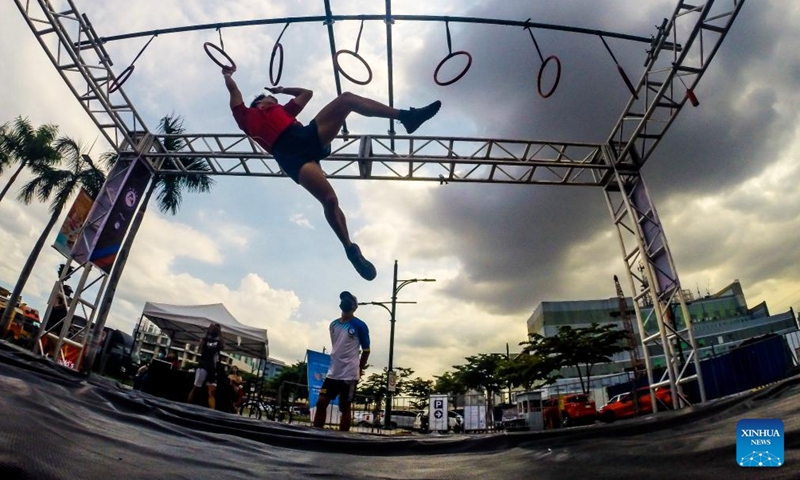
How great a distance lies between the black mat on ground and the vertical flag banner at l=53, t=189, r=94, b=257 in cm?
625

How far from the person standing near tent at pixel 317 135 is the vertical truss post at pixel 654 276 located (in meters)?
5.58

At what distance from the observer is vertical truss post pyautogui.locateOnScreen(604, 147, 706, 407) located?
6835 millimetres

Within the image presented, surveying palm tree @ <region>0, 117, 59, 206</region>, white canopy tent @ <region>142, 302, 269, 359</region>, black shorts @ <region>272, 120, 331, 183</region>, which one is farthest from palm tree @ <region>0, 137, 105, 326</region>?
black shorts @ <region>272, 120, 331, 183</region>

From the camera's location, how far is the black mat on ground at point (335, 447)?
1124 millimetres

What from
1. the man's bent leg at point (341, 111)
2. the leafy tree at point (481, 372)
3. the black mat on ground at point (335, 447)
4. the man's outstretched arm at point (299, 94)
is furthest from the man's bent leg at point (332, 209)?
the leafy tree at point (481, 372)

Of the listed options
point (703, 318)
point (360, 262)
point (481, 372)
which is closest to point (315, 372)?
point (360, 262)

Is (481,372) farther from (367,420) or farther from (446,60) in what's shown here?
(446,60)

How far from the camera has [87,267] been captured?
752 cm

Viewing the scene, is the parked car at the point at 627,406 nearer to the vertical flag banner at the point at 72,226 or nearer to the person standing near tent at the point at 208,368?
the person standing near tent at the point at 208,368

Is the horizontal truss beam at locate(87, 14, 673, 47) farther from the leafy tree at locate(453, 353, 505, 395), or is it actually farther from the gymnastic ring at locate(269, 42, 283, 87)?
the leafy tree at locate(453, 353, 505, 395)

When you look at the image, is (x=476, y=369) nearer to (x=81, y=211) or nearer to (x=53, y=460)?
(x=81, y=211)

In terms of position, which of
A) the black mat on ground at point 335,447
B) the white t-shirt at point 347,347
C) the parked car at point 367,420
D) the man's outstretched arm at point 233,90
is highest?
the man's outstretched arm at point 233,90

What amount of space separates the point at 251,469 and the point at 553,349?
23.1 meters

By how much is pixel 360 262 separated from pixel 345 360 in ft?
6.25
